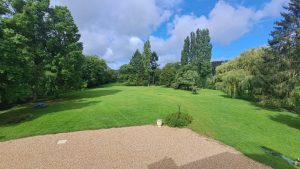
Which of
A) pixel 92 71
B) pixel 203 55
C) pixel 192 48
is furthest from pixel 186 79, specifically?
pixel 92 71

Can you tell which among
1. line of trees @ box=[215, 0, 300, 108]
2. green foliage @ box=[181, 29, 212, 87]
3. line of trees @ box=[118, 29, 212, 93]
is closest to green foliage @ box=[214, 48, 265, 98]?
line of trees @ box=[215, 0, 300, 108]

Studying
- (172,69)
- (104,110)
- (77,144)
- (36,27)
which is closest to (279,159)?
(77,144)

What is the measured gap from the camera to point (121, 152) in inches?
404

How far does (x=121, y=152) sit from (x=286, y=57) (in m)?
17.3

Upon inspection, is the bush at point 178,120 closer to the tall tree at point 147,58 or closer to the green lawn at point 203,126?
the green lawn at point 203,126

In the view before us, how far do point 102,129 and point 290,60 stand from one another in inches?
650

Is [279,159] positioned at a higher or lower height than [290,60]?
lower

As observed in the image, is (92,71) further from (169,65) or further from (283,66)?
(283,66)

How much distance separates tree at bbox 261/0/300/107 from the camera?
17.7 metres

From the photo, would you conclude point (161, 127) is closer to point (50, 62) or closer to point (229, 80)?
point (50, 62)

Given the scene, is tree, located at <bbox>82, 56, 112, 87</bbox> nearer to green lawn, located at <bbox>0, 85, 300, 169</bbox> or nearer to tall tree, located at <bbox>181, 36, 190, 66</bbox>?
tall tree, located at <bbox>181, 36, 190, 66</bbox>

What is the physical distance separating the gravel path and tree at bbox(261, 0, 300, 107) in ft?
35.6

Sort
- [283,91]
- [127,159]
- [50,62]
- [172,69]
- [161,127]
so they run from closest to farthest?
[127,159] → [161,127] → [283,91] → [50,62] → [172,69]

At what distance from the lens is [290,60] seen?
1811 centimetres
